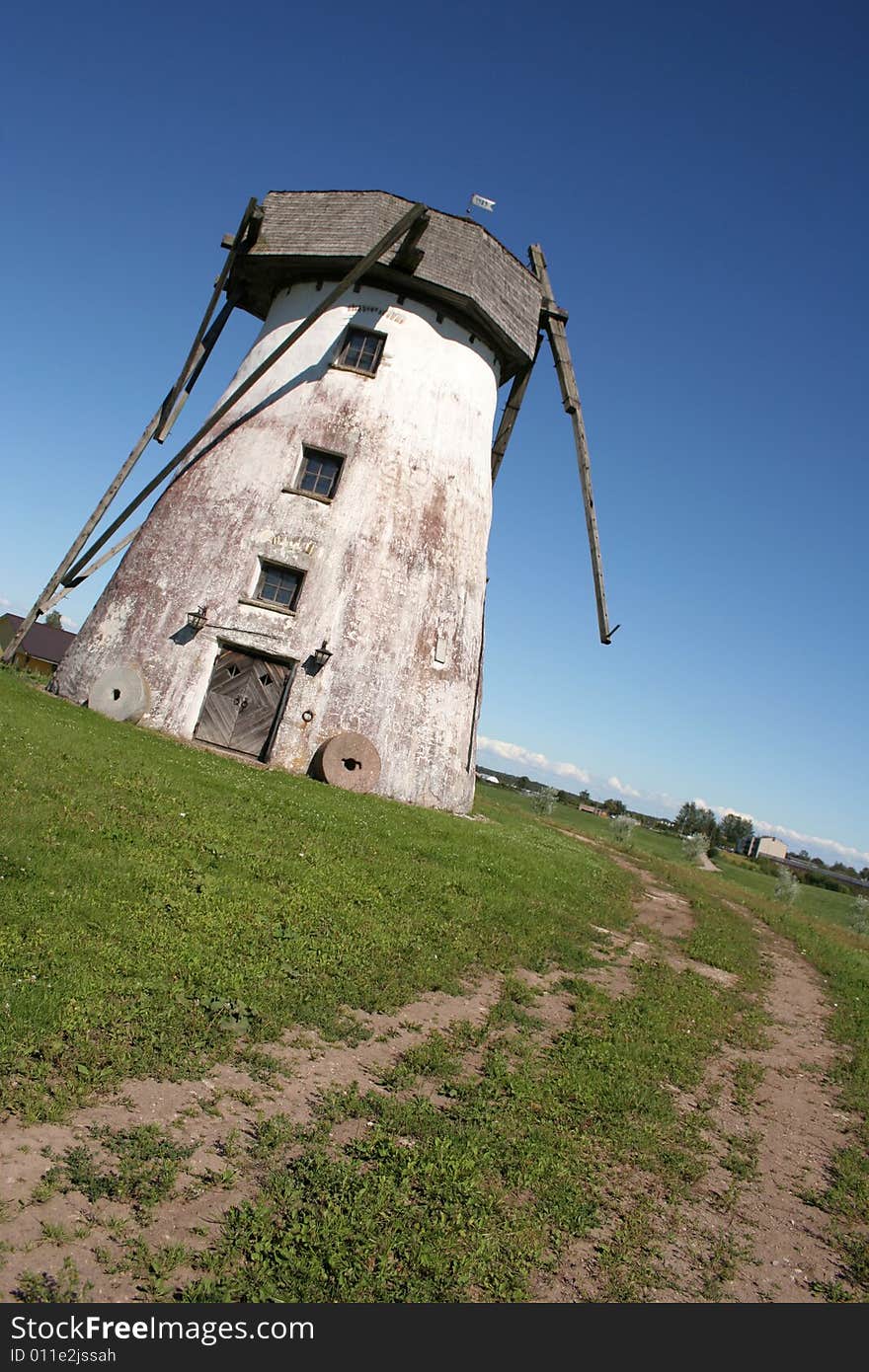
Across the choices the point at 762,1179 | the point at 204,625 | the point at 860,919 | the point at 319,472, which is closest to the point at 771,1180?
the point at 762,1179

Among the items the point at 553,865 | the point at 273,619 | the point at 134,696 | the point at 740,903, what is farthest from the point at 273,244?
the point at 740,903

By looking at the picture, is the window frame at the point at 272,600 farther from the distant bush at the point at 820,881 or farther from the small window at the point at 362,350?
the distant bush at the point at 820,881

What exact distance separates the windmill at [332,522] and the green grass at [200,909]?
2616mm

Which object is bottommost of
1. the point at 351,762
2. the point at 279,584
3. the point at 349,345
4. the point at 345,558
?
the point at 351,762

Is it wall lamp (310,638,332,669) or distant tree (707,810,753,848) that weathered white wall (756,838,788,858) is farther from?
wall lamp (310,638,332,669)

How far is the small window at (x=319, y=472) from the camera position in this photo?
61.9ft

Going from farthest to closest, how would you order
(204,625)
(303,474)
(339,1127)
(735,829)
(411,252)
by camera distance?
(735,829)
(303,474)
(411,252)
(204,625)
(339,1127)

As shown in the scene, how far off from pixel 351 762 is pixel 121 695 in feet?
17.7

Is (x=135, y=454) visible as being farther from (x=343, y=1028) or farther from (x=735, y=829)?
(x=735, y=829)

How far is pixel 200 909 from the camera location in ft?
25.9

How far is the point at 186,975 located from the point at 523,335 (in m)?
20.0

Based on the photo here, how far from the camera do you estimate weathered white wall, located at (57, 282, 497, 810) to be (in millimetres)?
17453
